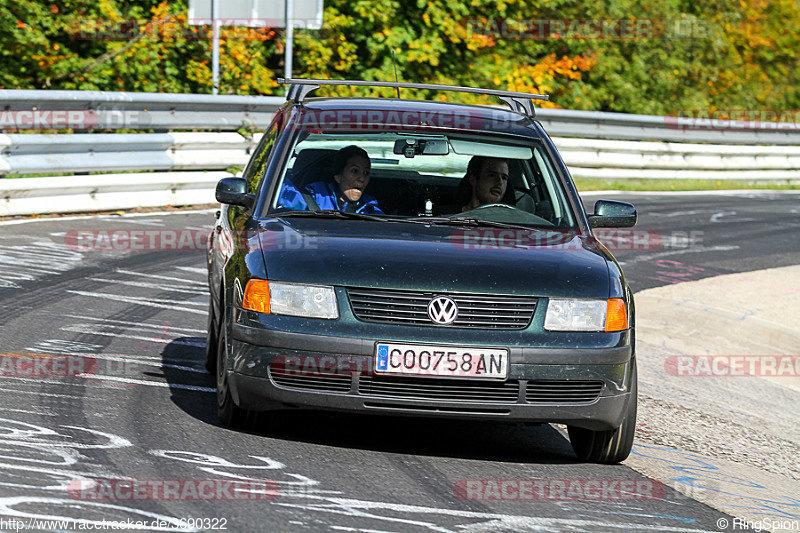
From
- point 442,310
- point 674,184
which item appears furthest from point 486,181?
point 674,184

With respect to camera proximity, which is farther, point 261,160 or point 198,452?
point 261,160

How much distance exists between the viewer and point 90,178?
45.7 feet

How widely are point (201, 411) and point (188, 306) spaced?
10.8 feet

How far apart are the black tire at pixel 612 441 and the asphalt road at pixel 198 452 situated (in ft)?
0.24

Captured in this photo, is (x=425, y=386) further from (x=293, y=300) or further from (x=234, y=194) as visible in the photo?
(x=234, y=194)

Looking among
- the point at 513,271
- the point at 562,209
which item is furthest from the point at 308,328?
the point at 562,209

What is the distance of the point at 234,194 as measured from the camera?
669 centimetres

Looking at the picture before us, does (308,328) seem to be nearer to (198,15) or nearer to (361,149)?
(361,149)

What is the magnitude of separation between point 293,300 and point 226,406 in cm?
72

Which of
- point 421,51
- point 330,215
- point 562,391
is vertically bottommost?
point 562,391

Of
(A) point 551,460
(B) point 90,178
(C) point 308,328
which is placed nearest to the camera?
(C) point 308,328

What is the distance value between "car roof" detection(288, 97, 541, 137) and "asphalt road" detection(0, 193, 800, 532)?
1585mm

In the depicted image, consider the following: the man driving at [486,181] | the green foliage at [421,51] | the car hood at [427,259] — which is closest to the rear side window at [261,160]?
the car hood at [427,259]

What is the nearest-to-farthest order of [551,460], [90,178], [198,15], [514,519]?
[514,519] < [551,460] < [90,178] < [198,15]
